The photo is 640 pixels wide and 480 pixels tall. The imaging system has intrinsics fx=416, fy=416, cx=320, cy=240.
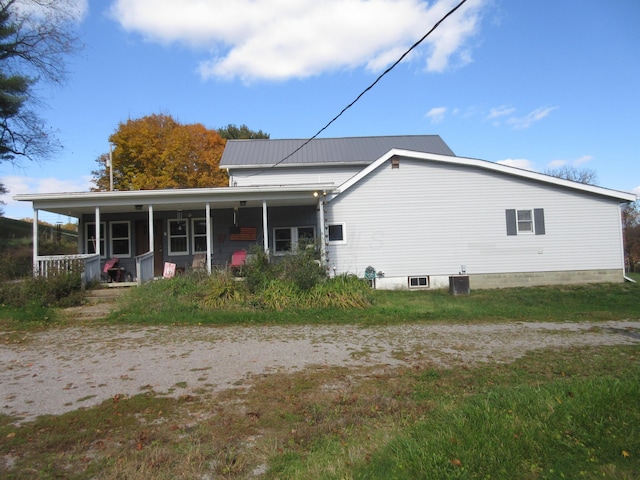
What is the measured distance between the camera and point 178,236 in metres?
16.4

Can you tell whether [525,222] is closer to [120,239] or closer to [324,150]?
[324,150]

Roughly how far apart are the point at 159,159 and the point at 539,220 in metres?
26.2

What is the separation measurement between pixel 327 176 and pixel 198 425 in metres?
16.9

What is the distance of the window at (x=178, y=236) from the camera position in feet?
53.8

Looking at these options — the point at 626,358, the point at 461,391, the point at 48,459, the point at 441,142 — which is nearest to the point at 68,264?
the point at 48,459

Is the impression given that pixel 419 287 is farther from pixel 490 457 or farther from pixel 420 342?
pixel 490 457

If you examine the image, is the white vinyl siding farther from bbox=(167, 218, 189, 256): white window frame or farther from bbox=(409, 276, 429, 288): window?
bbox=(167, 218, 189, 256): white window frame

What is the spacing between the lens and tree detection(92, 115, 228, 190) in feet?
99.6

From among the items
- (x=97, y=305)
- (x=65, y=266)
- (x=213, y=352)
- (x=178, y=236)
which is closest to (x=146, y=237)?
(x=178, y=236)

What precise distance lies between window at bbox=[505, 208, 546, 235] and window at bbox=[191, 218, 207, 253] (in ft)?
37.4

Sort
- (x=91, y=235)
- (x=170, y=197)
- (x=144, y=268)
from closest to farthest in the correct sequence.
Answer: (x=144, y=268)
(x=170, y=197)
(x=91, y=235)

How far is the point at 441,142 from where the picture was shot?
22.4m

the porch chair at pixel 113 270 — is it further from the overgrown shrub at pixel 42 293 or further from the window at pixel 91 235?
the overgrown shrub at pixel 42 293

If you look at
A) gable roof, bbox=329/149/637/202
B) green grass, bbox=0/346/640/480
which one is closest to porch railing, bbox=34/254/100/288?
gable roof, bbox=329/149/637/202
